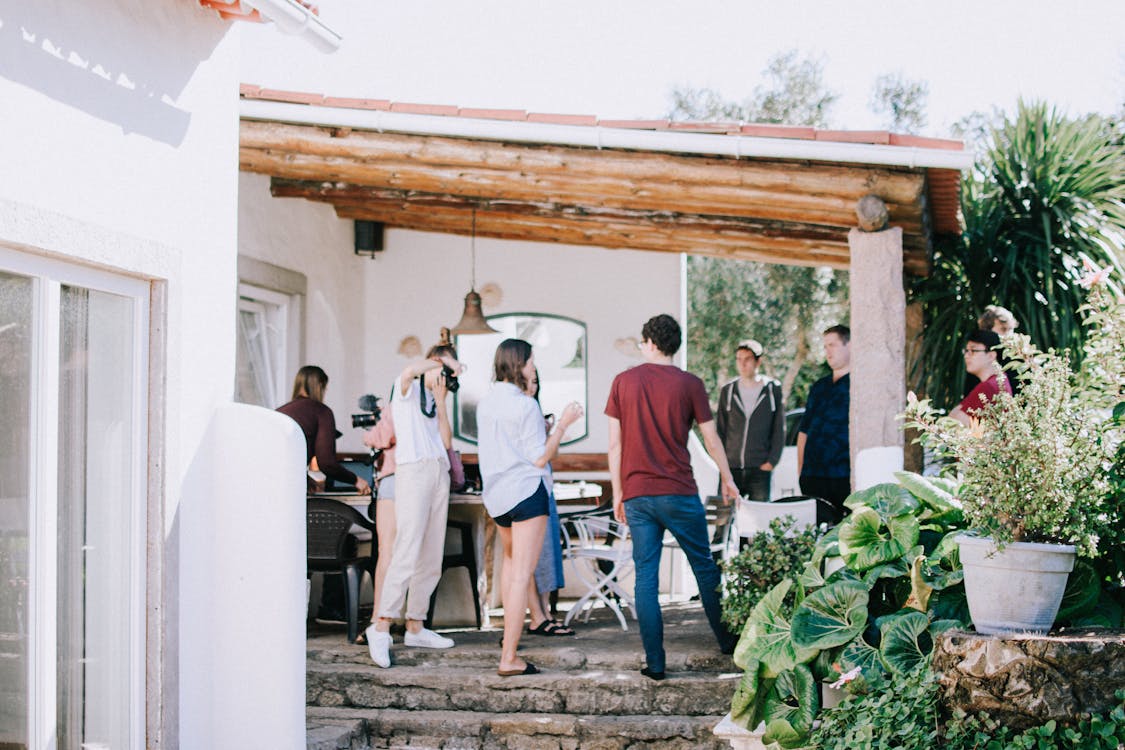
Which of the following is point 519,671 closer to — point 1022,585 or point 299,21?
point 1022,585

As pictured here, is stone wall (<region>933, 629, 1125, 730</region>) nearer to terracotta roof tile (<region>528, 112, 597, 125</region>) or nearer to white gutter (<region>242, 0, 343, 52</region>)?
white gutter (<region>242, 0, 343, 52</region>)

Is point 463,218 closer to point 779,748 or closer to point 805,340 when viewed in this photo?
point 779,748

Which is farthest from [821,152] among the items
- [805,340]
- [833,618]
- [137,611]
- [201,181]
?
[805,340]

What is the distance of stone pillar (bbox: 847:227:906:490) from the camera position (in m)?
6.38

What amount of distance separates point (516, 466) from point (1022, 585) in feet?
8.56

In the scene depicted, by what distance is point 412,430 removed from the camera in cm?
613

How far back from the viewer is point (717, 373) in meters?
19.0

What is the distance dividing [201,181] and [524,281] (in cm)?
542

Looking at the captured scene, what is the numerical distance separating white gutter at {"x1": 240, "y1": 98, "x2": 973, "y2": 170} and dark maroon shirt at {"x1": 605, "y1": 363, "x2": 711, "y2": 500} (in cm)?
124

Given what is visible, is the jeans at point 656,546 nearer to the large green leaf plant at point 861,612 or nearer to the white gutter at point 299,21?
the large green leaf plant at point 861,612

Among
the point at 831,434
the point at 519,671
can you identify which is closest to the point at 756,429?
the point at 831,434

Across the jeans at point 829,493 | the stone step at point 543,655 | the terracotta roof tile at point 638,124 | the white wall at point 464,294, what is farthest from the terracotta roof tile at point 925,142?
the white wall at point 464,294

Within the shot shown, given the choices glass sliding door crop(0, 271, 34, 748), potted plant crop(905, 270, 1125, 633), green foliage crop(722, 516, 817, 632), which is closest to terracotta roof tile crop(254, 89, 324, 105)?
glass sliding door crop(0, 271, 34, 748)

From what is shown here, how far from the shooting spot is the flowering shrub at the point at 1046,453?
3.75 metres
